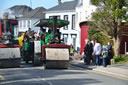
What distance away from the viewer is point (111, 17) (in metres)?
25.4

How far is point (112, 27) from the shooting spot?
26469mm

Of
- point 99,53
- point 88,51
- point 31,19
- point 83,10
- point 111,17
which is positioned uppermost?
point 31,19

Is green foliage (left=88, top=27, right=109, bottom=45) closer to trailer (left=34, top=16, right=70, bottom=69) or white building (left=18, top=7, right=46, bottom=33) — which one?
trailer (left=34, top=16, right=70, bottom=69)

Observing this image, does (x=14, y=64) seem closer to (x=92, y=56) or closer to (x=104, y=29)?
(x=92, y=56)

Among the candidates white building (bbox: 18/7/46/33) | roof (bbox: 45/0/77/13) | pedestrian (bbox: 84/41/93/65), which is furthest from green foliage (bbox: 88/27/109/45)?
white building (bbox: 18/7/46/33)

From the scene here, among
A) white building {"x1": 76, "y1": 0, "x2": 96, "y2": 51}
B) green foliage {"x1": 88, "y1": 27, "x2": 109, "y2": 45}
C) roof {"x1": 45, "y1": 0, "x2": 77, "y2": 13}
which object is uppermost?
roof {"x1": 45, "y1": 0, "x2": 77, "y2": 13}

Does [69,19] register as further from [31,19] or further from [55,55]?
[55,55]

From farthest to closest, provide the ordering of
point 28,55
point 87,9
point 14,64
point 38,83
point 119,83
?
point 87,9 → point 28,55 → point 14,64 → point 119,83 → point 38,83

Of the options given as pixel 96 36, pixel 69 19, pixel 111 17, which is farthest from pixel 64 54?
pixel 69 19

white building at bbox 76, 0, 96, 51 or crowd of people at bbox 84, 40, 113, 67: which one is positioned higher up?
white building at bbox 76, 0, 96, 51

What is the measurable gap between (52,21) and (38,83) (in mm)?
8303

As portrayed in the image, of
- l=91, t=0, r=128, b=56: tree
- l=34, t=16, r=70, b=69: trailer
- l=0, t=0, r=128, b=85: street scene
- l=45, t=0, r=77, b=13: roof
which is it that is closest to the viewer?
l=0, t=0, r=128, b=85: street scene

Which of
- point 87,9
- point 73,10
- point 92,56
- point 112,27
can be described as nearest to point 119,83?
point 92,56

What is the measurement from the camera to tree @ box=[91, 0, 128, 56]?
2483 cm
